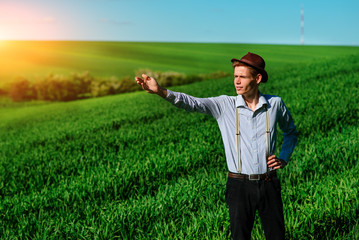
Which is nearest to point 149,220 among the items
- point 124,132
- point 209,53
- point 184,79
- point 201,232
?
point 201,232

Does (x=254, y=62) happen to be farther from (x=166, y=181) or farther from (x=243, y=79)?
(x=166, y=181)

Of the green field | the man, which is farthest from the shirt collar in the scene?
the green field

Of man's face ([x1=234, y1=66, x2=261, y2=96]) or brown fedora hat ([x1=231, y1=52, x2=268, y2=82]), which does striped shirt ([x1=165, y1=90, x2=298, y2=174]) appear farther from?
brown fedora hat ([x1=231, y1=52, x2=268, y2=82])

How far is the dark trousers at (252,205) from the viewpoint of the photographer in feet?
10.4

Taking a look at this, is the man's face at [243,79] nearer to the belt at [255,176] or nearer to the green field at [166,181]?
the belt at [255,176]

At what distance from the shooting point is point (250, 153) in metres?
3.19

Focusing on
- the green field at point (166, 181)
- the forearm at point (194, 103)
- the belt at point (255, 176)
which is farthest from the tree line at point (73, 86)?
the belt at point (255, 176)

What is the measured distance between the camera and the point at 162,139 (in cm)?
963

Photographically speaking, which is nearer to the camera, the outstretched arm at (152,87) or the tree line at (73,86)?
the outstretched arm at (152,87)

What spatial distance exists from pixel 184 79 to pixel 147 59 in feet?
70.1

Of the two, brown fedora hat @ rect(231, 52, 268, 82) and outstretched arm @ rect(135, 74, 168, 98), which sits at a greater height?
brown fedora hat @ rect(231, 52, 268, 82)

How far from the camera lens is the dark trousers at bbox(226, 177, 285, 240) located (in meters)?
3.16

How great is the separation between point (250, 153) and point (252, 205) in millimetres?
424

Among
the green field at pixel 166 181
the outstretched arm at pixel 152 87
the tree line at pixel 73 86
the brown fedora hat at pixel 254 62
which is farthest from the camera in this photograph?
the tree line at pixel 73 86
